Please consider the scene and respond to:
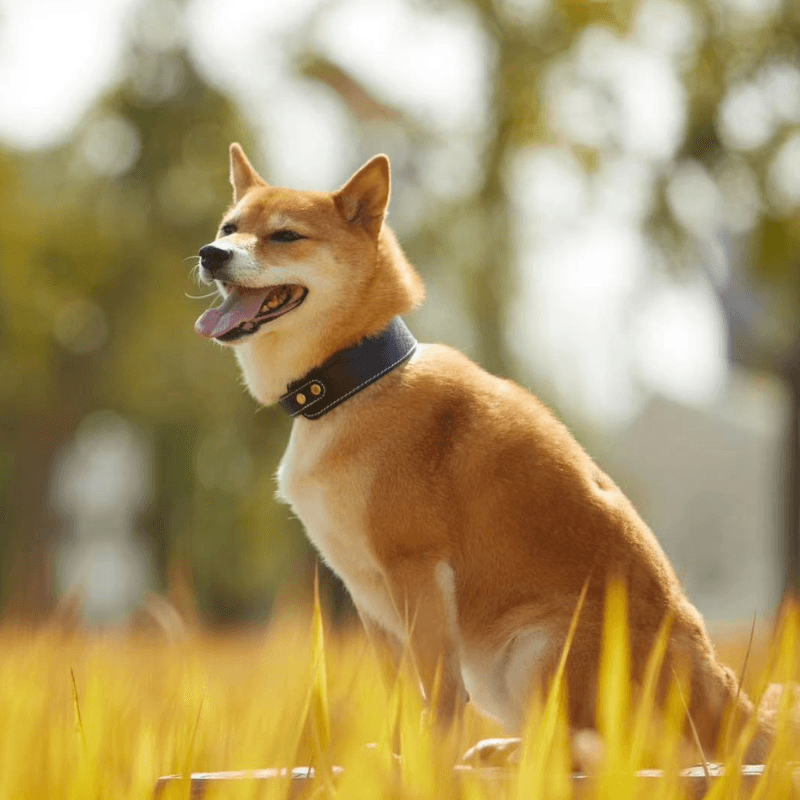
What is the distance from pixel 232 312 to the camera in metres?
4.04

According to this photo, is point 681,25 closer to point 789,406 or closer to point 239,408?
point 789,406

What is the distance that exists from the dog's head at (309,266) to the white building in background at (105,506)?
1380cm

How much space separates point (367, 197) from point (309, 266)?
405 mm

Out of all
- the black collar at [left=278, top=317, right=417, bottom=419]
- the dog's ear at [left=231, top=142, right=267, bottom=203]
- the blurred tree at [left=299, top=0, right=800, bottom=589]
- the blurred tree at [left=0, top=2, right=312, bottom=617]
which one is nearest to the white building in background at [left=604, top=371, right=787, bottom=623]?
the blurred tree at [left=0, top=2, right=312, bottom=617]

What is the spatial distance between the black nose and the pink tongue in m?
0.13

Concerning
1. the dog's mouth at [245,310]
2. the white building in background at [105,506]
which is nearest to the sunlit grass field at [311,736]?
the dog's mouth at [245,310]

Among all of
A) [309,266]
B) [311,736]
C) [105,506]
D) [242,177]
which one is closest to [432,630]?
[311,736]

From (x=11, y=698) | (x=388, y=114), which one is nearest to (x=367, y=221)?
(x=11, y=698)

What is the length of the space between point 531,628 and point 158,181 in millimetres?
17641

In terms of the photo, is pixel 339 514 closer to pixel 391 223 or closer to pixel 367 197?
pixel 367 197

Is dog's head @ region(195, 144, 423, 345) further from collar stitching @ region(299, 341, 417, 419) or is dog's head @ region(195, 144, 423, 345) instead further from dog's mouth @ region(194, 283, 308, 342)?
collar stitching @ region(299, 341, 417, 419)

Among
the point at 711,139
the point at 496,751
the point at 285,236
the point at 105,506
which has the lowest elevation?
the point at 105,506

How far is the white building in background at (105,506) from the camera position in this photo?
23641 millimetres

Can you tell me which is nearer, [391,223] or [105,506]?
[391,223]
